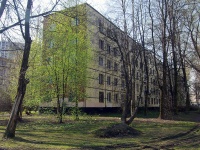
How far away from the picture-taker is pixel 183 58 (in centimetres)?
3095

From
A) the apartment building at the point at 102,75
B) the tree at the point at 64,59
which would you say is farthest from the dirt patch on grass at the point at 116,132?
the apartment building at the point at 102,75

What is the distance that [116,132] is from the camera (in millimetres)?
13070

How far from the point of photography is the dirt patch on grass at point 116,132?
12734 millimetres

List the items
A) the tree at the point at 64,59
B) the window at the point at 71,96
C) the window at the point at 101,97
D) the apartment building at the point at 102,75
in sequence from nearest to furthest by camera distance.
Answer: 1. the tree at the point at 64,59
2. the window at the point at 71,96
3. the apartment building at the point at 102,75
4. the window at the point at 101,97

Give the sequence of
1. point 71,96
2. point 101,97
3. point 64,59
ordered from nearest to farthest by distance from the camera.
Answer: point 64,59
point 71,96
point 101,97

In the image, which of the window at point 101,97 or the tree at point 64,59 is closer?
the tree at point 64,59

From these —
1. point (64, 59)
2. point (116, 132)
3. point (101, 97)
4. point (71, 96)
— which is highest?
point (64, 59)

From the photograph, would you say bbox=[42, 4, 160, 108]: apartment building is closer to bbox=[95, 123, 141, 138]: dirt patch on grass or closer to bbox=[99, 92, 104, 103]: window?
bbox=[99, 92, 104, 103]: window

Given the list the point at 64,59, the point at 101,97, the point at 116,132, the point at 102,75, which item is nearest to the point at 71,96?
the point at 64,59

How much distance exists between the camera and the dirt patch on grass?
41.8 feet

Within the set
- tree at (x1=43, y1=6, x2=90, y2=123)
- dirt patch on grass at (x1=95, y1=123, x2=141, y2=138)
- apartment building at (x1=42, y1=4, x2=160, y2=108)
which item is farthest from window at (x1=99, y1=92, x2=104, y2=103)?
dirt patch on grass at (x1=95, y1=123, x2=141, y2=138)

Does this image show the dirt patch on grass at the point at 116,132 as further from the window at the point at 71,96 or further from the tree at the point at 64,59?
the window at the point at 71,96

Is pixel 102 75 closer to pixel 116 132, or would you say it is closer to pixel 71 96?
pixel 71 96

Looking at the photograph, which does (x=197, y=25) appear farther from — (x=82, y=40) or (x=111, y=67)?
(x=111, y=67)
